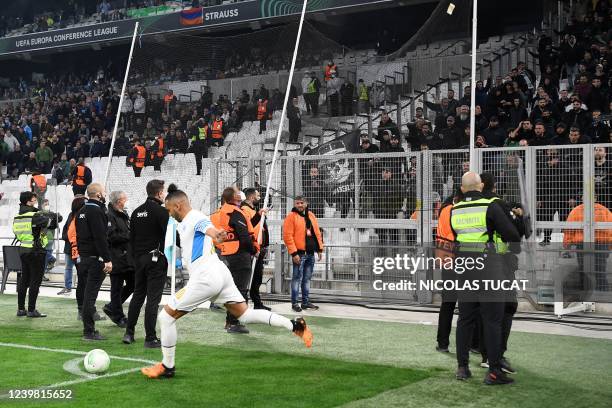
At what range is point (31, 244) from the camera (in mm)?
12234

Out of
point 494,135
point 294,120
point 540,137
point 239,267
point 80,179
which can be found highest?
point 294,120

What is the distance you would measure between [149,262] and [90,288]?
1074mm

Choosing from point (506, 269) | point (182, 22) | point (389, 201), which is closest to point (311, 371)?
point (506, 269)

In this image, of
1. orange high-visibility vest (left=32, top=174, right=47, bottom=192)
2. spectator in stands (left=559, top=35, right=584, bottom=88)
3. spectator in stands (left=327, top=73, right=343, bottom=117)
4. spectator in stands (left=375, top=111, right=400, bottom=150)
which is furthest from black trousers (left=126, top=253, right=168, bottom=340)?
spectator in stands (left=559, top=35, right=584, bottom=88)

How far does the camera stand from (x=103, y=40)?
33688 mm

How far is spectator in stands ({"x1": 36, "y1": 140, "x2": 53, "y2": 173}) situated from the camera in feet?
85.0

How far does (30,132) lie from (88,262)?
18946 millimetres

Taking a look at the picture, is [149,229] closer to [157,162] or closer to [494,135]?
[157,162]

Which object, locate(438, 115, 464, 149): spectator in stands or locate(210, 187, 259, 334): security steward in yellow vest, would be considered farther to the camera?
locate(438, 115, 464, 149): spectator in stands

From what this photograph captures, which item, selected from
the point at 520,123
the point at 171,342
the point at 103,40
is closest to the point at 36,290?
the point at 171,342

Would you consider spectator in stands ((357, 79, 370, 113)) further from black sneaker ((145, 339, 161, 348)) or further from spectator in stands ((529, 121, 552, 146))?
black sneaker ((145, 339, 161, 348))

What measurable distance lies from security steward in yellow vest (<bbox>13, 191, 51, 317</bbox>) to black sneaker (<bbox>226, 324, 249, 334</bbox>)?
3214 mm

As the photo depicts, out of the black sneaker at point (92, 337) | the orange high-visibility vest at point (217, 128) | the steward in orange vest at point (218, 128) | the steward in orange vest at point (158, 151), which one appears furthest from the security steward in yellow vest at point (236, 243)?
the steward in orange vest at point (158, 151)

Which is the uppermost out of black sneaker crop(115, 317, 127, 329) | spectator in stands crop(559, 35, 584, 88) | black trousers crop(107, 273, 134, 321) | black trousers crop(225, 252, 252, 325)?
spectator in stands crop(559, 35, 584, 88)
